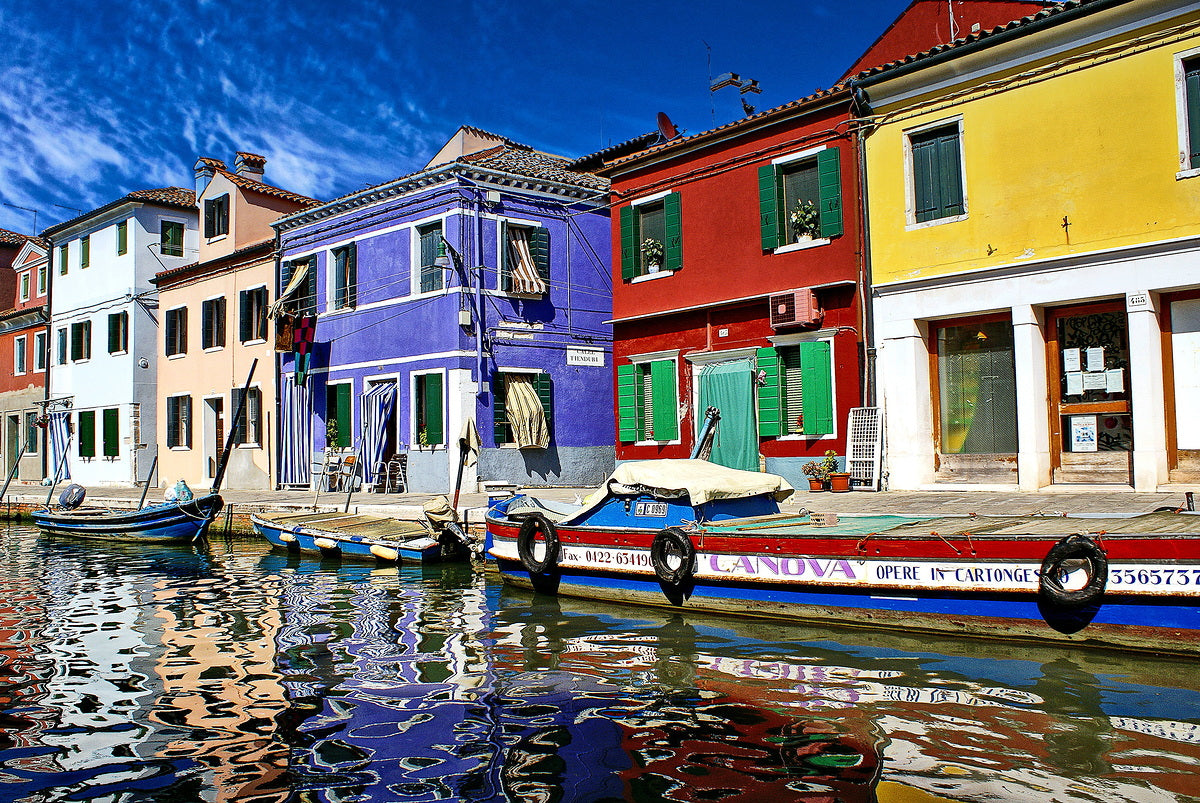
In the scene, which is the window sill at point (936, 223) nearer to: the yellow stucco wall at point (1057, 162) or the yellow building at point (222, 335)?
the yellow stucco wall at point (1057, 162)

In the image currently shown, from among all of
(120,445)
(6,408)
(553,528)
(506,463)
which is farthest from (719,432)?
(6,408)

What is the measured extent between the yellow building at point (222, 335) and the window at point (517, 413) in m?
7.85

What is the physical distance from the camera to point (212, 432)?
28.7 meters

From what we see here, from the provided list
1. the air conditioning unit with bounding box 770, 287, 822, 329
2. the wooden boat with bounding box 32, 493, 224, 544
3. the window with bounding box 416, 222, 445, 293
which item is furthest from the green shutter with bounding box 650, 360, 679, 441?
the wooden boat with bounding box 32, 493, 224, 544

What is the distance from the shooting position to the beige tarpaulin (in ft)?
71.3

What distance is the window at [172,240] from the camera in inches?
1259

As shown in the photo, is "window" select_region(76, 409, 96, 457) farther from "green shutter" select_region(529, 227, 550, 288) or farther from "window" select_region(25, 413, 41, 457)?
"green shutter" select_region(529, 227, 550, 288)

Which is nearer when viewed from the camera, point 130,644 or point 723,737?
point 723,737

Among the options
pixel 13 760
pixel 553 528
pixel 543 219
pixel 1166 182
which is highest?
pixel 543 219

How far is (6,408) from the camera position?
125ft

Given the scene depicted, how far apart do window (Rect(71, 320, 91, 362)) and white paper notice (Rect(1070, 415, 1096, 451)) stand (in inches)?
1243

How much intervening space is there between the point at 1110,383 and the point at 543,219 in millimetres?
13307

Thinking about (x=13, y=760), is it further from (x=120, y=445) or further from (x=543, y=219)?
(x=120, y=445)

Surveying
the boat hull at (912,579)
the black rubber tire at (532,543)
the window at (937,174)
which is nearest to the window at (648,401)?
the window at (937,174)
